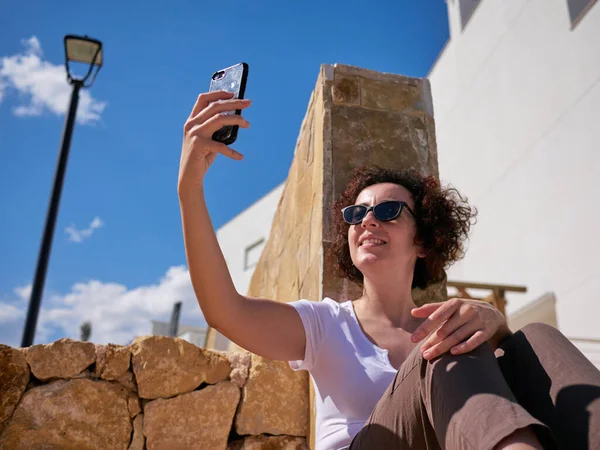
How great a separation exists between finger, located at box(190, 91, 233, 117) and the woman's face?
770mm

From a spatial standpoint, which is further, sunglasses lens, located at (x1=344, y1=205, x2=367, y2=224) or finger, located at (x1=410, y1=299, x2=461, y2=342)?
sunglasses lens, located at (x1=344, y1=205, x2=367, y2=224)

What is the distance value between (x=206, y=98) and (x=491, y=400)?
839mm

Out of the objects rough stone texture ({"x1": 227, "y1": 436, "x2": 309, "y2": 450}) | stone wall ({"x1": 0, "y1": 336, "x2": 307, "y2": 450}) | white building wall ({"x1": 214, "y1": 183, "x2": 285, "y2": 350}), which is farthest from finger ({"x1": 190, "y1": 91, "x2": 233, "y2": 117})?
white building wall ({"x1": 214, "y1": 183, "x2": 285, "y2": 350})

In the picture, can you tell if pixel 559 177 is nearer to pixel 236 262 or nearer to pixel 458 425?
pixel 458 425

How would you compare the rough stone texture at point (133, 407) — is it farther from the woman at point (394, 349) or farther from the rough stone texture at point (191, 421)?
the woman at point (394, 349)

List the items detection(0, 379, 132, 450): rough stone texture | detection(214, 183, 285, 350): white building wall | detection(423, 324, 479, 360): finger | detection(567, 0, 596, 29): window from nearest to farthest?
detection(423, 324, 479, 360): finger, detection(0, 379, 132, 450): rough stone texture, detection(567, 0, 596, 29): window, detection(214, 183, 285, 350): white building wall

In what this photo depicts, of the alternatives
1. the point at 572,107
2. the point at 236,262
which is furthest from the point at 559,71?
the point at 236,262

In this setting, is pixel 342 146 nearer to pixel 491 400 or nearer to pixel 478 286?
pixel 491 400

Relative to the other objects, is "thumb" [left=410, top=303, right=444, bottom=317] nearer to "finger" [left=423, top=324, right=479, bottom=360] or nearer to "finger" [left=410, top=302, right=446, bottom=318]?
"finger" [left=410, top=302, right=446, bottom=318]

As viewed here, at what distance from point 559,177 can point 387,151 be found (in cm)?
708

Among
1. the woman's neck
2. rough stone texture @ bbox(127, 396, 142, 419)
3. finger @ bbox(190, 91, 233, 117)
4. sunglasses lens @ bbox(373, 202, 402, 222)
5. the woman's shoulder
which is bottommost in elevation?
rough stone texture @ bbox(127, 396, 142, 419)

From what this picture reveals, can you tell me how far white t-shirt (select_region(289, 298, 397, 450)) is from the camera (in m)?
1.45

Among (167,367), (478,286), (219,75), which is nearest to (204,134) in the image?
(219,75)

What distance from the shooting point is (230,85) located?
1.25m
